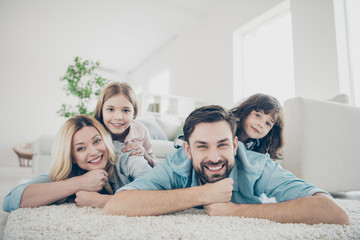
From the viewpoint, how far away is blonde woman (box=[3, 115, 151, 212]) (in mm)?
1122

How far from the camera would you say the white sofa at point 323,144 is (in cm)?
183

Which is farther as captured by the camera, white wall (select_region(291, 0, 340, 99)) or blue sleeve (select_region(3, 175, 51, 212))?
white wall (select_region(291, 0, 340, 99))

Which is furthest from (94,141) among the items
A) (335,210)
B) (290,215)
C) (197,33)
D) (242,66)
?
(197,33)

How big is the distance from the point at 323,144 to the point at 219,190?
4.37 ft

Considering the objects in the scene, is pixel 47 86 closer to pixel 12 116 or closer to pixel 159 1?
pixel 12 116

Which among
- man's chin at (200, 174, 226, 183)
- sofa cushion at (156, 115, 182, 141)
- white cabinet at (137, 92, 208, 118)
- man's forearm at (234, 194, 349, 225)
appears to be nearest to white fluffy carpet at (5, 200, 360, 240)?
man's forearm at (234, 194, 349, 225)

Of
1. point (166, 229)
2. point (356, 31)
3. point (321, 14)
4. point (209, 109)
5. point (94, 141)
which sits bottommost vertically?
point (166, 229)

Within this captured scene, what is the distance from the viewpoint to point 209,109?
98 cm

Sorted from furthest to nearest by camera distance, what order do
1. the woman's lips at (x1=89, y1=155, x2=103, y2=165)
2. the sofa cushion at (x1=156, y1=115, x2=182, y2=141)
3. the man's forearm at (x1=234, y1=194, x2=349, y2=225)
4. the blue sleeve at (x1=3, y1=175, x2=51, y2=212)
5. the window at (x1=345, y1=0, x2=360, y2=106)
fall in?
the sofa cushion at (x1=156, y1=115, x2=182, y2=141), the window at (x1=345, y1=0, x2=360, y2=106), the woman's lips at (x1=89, y1=155, x2=103, y2=165), the blue sleeve at (x1=3, y1=175, x2=51, y2=212), the man's forearm at (x1=234, y1=194, x2=349, y2=225)

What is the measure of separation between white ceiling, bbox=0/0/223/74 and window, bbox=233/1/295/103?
104 cm

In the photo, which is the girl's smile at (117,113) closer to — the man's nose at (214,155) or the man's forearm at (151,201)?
the man's forearm at (151,201)

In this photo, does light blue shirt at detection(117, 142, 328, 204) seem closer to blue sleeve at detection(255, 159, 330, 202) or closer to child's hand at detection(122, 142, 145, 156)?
blue sleeve at detection(255, 159, 330, 202)

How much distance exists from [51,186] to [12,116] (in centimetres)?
706

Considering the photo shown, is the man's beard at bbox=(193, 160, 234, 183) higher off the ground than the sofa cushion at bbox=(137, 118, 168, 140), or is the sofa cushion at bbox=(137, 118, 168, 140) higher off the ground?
the sofa cushion at bbox=(137, 118, 168, 140)
